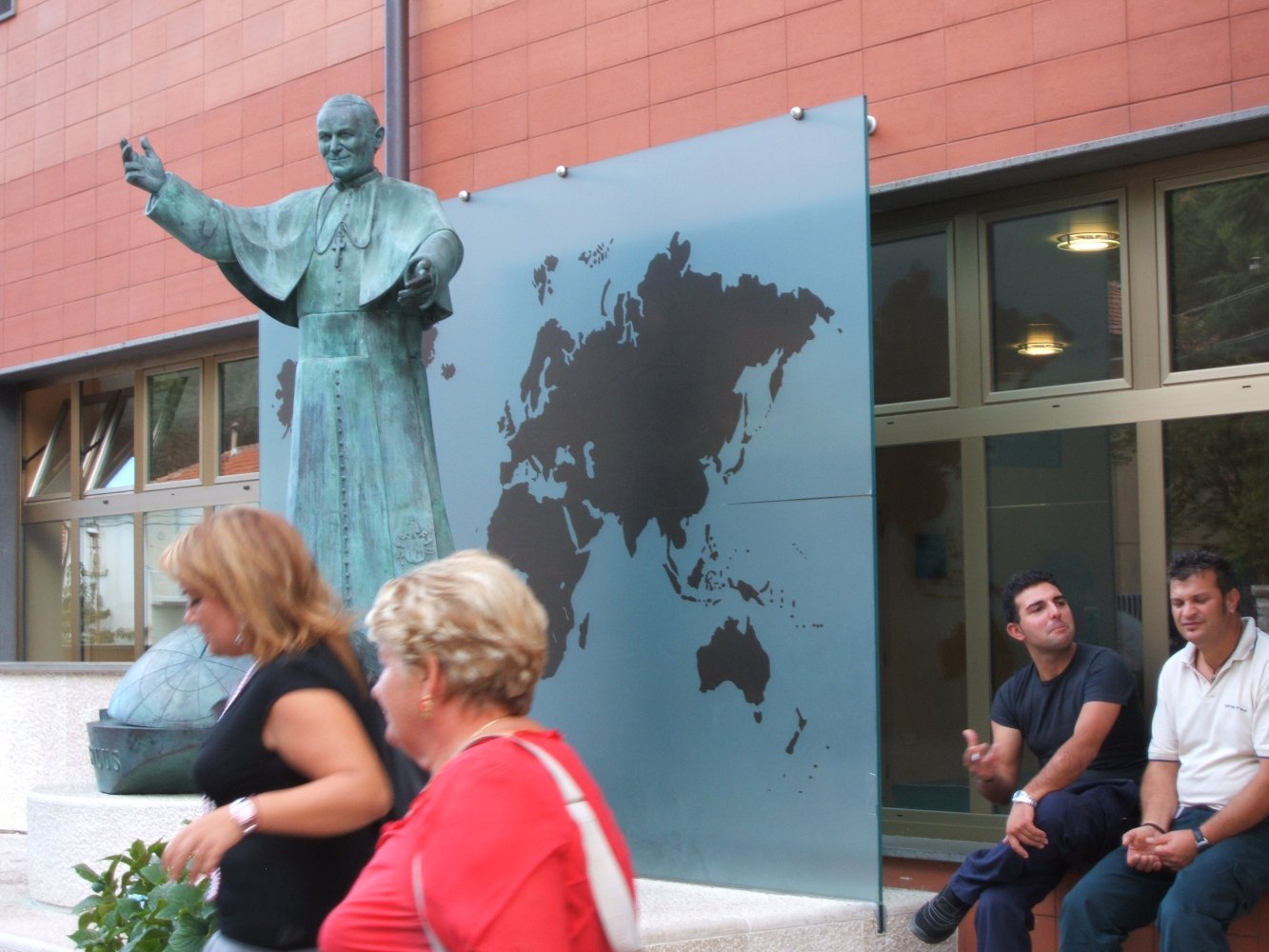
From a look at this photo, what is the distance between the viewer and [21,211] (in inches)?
461

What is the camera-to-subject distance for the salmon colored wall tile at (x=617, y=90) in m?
7.94

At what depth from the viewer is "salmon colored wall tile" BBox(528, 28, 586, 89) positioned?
26.9 ft

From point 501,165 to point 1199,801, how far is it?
495 centimetres

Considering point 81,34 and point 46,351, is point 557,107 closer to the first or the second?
point 81,34

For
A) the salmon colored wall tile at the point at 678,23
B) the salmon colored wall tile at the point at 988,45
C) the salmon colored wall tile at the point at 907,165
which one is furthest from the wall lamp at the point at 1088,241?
the salmon colored wall tile at the point at 678,23

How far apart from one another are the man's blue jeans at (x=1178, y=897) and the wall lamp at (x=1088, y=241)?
2.34 meters

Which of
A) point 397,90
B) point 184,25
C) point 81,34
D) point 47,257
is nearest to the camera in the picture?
point 397,90

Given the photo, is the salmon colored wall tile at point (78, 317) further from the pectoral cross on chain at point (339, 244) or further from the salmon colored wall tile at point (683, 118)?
the pectoral cross on chain at point (339, 244)

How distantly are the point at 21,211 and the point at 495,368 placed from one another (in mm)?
5547

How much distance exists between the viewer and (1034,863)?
209 inches

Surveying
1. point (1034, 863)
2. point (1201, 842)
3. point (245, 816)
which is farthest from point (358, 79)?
point (245, 816)

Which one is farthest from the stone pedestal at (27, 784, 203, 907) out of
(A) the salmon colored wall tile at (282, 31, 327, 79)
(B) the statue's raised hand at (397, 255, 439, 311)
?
(A) the salmon colored wall tile at (282, 31, 327, 79)

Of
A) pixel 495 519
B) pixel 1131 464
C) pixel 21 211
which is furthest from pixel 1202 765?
pixel 21 211

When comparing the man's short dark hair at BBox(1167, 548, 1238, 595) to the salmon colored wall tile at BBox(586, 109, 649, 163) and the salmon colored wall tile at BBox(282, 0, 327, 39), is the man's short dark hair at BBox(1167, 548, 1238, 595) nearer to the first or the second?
the salmon colored wall tile at BBox(586, 109, 649, 163)
